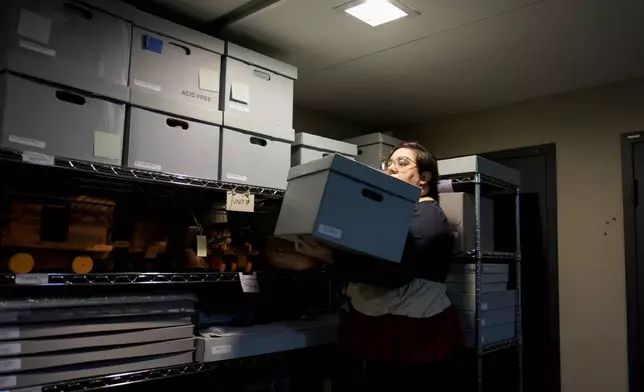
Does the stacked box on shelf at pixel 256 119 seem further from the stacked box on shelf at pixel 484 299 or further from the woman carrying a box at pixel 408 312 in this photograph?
the stacked box on shelf at pixel 484 299

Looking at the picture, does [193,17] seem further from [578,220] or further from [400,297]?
[578,220]

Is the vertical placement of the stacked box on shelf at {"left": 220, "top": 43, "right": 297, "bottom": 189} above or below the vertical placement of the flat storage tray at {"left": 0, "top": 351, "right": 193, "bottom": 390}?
above

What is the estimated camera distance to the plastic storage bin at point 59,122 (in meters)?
1.47

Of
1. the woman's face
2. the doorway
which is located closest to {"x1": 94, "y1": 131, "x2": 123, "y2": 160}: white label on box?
the woman's face

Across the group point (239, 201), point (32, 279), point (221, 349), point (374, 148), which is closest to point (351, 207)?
point (239, 201)

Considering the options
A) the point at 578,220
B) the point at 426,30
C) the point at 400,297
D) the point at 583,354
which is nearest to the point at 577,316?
the point at 583,354

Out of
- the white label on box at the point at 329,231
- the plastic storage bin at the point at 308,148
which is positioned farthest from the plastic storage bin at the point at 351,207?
the plastic storage bin at the point at 308,148

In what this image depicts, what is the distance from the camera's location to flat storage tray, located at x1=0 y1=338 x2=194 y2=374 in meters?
1.51

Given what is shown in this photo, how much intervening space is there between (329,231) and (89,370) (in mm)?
852

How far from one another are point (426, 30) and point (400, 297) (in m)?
1.08

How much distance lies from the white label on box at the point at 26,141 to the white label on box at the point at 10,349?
1.86 ft

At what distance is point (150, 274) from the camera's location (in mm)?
1737

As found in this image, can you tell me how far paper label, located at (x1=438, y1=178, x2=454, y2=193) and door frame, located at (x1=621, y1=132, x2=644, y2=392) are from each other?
0.93m

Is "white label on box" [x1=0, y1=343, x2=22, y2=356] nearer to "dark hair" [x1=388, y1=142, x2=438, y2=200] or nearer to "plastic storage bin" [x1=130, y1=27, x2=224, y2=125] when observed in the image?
"plastic storage bin" [x1=130, y1=27, x2=224, y2=125]
